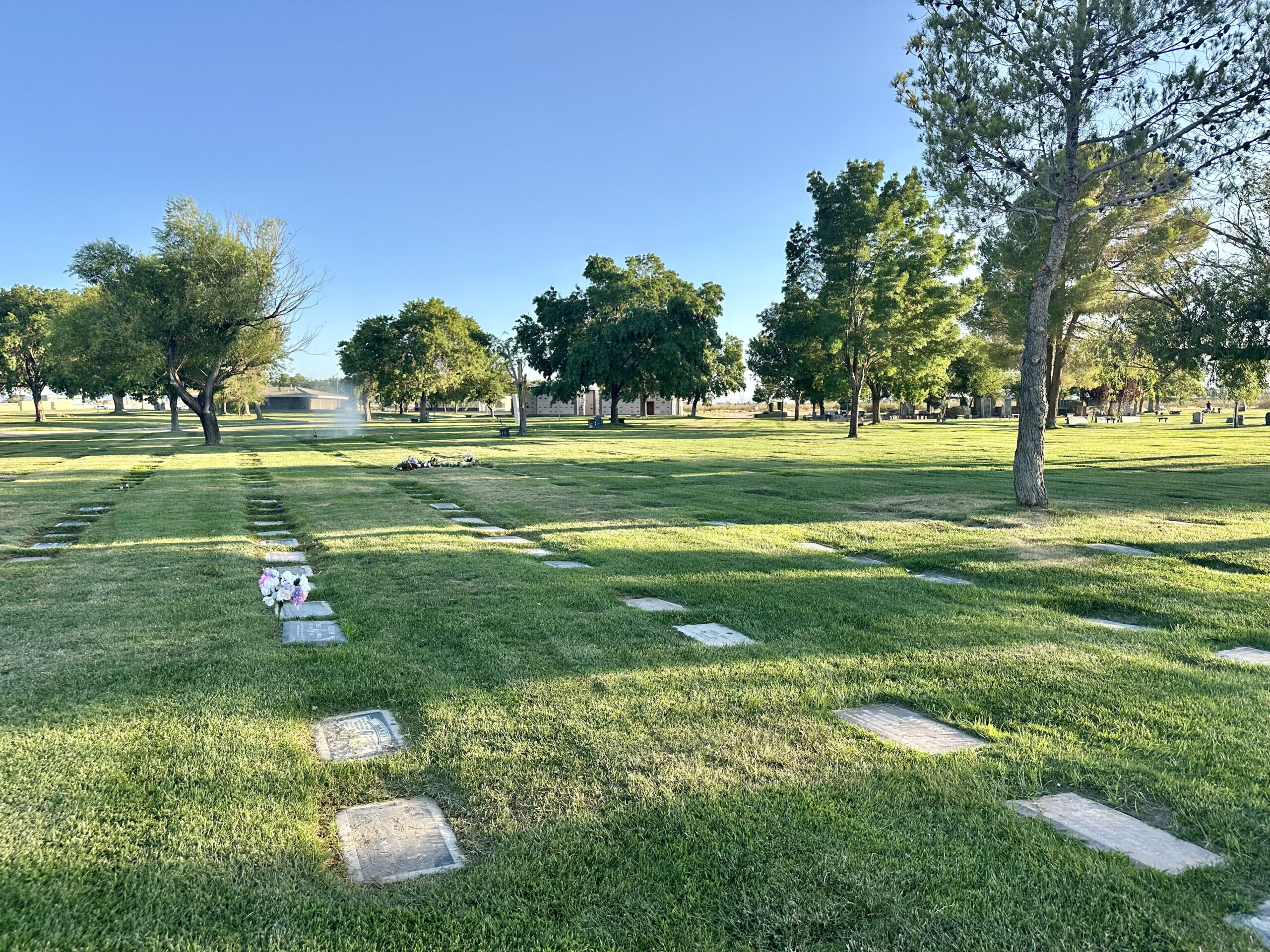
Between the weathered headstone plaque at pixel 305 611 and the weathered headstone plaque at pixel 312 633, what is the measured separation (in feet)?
0.40

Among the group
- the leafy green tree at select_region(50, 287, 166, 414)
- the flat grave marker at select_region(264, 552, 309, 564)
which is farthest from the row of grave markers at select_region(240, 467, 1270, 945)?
the leafy green tree at select_region(50, 287, 166, 414)

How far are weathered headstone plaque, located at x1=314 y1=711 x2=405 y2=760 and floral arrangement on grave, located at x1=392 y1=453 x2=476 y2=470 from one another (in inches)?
497

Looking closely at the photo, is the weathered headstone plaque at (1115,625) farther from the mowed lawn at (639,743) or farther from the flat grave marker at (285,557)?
the flat grave marker at (285,557)

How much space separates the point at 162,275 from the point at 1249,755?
27428 millimetres

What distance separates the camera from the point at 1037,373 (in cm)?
913

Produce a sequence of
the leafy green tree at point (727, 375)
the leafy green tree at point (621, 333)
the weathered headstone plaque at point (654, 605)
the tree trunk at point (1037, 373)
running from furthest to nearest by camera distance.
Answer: the leafy green tree at point (727, 375), the leafy green tree at point (621, 333), the tree trunk at point (1037, 373), the weathered headstone plaque at point (654, 605)

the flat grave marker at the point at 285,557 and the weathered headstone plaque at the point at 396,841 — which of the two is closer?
the weathered headstone plaque at the point at 396,841

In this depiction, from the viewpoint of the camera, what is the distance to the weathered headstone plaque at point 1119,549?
20.8ft

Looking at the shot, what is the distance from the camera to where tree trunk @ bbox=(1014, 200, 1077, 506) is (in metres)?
8.86

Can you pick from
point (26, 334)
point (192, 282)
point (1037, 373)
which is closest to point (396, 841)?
point (1037, 373)

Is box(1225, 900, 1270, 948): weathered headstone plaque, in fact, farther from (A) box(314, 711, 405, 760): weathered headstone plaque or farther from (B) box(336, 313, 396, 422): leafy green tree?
(B) box(336, 313, 396, 422): leafy green tree

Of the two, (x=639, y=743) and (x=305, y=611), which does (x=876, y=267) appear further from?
(x=639, y=743)

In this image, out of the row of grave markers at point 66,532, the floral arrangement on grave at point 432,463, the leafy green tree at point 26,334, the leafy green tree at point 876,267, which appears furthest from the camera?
the leafy green tree at point 26,334

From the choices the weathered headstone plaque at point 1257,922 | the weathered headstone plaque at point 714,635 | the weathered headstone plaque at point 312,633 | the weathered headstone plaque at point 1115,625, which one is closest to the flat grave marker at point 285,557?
the weathered headstone plaque at point 312,633
